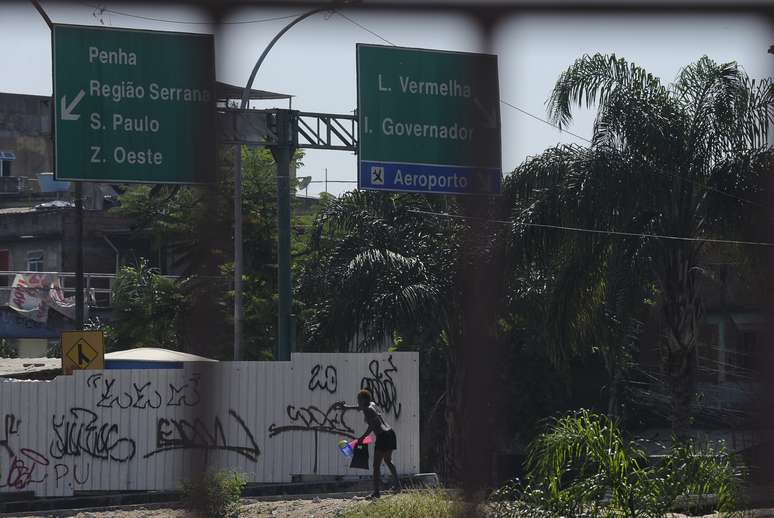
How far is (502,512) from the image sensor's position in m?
5.98

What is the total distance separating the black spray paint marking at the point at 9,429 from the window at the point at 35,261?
55.6 feet

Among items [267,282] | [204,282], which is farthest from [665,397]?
[204,282]

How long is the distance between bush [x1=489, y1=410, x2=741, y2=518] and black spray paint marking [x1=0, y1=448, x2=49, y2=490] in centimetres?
724

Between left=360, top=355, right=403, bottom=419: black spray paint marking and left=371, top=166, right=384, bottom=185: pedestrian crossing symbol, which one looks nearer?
left=371, top=166, right=384, bottom=185: pedestrian crossing symbol

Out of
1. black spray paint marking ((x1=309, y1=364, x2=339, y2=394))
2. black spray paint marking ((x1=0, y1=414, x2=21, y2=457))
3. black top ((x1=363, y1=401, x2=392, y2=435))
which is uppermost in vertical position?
black spray paint marking ((x1=309, y1=364, x2=339, y2=394))

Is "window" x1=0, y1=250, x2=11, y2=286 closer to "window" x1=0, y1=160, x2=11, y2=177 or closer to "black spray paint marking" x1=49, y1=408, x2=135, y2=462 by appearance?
"window" x1=0, y1=160, x2=11, y2=177

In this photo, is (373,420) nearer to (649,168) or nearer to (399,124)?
(399,124)

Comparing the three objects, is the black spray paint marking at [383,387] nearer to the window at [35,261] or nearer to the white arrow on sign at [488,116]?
the white arrow on sign at [488,116]

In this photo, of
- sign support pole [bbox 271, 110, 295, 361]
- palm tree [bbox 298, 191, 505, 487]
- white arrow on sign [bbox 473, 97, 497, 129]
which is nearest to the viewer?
white arrow on sign [bbox 473, 97, 497, 129]

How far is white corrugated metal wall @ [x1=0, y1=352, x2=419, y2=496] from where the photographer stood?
38.3ft

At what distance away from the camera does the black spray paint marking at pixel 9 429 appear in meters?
11.6

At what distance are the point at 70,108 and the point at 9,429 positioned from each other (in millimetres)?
6055

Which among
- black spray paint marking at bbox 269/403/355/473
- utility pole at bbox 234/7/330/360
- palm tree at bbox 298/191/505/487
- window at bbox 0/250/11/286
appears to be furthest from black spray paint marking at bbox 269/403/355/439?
window at bbox 0/250/11/286

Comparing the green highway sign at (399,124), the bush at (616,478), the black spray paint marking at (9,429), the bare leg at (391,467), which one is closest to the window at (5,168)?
the black spray paint marking at (9,429)
